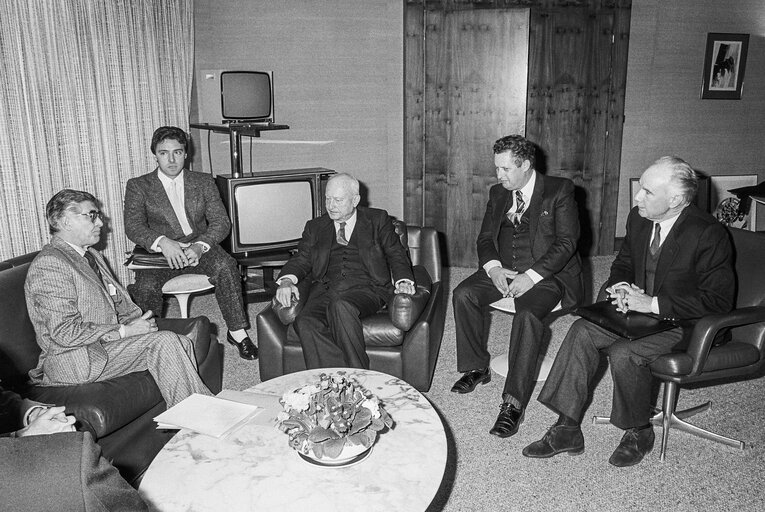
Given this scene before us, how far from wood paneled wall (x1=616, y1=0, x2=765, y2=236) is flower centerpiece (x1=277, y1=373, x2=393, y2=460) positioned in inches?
185

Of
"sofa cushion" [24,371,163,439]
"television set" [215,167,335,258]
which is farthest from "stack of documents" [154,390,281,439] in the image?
"television set" [215,167,335,258]

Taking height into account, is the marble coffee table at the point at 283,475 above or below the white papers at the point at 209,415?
below

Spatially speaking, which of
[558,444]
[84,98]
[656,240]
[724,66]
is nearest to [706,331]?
[656,240]

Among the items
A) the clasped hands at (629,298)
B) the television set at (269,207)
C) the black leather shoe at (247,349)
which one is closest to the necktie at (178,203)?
the television set at (269,207)

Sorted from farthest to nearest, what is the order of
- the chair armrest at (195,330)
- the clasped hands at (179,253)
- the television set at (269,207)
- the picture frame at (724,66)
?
1. the picture frame at (724,66)
2. the television set at (269,207)
3. the clasped hands at (179,253)
4. the chair armrest at (195,330)

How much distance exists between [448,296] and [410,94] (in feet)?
5.93

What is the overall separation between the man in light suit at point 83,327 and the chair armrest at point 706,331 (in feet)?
6.71

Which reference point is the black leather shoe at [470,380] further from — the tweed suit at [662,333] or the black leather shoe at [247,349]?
the black leather shoe at [247,349]

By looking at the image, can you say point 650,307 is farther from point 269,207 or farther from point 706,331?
point 269,207

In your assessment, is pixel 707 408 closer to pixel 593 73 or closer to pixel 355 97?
pixel 593 73

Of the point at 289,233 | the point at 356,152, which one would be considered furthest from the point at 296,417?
the point at 356,152

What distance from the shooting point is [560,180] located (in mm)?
3439

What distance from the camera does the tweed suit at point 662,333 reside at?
106 inches

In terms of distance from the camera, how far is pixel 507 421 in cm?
300
